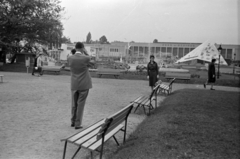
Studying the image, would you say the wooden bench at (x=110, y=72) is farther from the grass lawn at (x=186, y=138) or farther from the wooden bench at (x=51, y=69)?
the grass lawn at (x=186, y=138)

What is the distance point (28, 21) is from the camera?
2961 centimetres

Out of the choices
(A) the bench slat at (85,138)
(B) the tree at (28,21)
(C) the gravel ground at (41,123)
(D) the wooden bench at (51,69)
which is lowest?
(C) the gravel ground at (41,123)

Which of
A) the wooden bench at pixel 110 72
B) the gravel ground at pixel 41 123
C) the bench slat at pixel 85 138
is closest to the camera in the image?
the bench slat at pixel 85 138

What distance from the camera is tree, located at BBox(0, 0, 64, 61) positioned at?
29156 mm

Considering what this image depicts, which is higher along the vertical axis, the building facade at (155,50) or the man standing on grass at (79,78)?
the building facade at (155,50)

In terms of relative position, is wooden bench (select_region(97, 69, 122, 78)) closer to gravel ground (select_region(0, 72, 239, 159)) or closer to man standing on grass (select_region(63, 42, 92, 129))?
gravel ground (select_region(0, 72, 239, 159))

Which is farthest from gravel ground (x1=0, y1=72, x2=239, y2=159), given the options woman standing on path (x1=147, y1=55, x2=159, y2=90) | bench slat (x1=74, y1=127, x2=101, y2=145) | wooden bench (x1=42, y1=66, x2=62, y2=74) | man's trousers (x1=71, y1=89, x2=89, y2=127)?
wooden bench (x1=42, y1=66, x2=62, y2=74)

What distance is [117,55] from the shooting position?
94125 millimetres

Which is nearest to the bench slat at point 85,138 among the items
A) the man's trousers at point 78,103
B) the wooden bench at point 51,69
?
the man's trousers at point 78,103

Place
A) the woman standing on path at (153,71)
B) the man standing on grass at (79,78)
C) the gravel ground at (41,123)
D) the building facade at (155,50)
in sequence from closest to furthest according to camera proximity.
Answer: the gravel ground at (41,123)
the man standing on grass at (79,78)
the woman standing on path at (153,71)
the building facade at (155,50)

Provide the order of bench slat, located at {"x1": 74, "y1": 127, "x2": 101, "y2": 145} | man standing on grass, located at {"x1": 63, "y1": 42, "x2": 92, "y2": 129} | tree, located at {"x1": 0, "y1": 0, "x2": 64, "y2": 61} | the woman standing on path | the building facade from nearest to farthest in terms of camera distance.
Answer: bench slat, located at {"x1": 74, "y1": 127, "x2": 101, "y2": 145} → man standing on grass, located at {"x1": 63, "y1": 42, "x2": 92, "y2": 129} → the woman standing on path → tree, located at {"x1": 0, "y1": 0, "x2": 64, "y2": 61} → the building facade

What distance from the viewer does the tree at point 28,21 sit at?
2916cm

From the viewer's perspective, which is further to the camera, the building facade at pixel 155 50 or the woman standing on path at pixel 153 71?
the building facade at pixel 155 50

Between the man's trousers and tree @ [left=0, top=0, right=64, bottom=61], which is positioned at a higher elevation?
tree @ [left=0, top=0, right=64, bottom=61]
